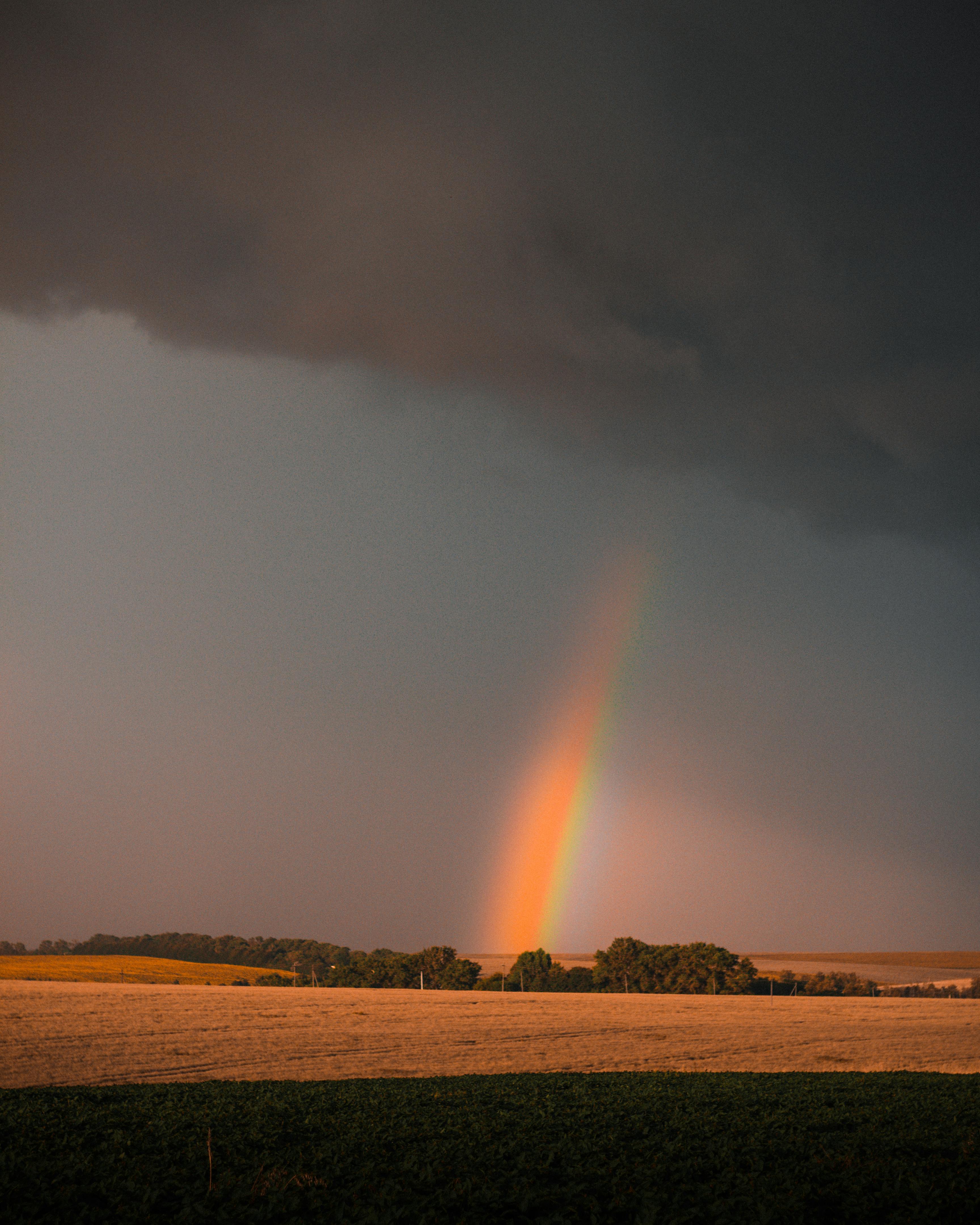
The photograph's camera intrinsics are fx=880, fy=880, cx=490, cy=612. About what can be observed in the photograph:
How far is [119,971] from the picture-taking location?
11625 cm

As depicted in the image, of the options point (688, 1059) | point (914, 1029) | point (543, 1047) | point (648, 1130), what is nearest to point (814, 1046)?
point (688, 1059)

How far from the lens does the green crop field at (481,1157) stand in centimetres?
1347

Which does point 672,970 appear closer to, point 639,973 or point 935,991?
point 639,973

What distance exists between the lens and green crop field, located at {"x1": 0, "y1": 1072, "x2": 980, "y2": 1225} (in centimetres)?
1347

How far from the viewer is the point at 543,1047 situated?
45.4 meters

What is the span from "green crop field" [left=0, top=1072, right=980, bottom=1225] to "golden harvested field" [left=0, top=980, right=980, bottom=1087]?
1218 cm

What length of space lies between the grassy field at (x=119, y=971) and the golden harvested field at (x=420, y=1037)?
30411mm

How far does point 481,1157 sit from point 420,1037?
34.3 meters

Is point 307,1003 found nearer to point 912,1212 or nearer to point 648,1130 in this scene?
point 648,1130

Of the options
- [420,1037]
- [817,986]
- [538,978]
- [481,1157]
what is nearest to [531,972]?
[538,978]

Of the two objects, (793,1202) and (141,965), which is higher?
(793,1202)

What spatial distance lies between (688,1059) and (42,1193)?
1356 inches

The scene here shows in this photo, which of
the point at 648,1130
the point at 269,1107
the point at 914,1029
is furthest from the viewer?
the point at 914,1029

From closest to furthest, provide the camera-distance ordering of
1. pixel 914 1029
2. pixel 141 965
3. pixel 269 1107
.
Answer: pixel 269 1107, pixel 914 1029, pixel 141 965
